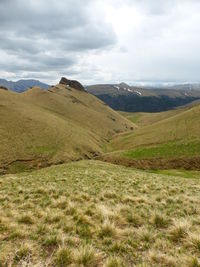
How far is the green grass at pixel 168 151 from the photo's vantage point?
61781 millimetres

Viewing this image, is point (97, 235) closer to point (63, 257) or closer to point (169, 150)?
point (63, 257)

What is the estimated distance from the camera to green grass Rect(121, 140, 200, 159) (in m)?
61.8

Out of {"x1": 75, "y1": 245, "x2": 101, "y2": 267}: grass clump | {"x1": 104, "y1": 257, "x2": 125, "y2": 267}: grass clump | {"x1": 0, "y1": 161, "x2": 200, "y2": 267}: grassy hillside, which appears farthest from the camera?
{"x1": 0, "y1": 161, "x2": 200, "y2": 267}: grassy hillside

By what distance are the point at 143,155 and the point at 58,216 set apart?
6067cm

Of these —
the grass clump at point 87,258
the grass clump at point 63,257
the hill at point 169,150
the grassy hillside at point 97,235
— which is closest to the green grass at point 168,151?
the hill at point 169,150

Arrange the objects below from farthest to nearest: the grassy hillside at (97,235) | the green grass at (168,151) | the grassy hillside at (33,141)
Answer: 1. the green grass at (168,151)
2. the grassy hillside at (33,141)
3. the grassy hillside at (97,235)

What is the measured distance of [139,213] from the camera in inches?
389

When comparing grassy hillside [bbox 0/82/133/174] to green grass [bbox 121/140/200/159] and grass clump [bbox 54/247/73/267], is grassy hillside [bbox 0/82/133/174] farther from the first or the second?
grass clump [bbox 54/247/73/267]

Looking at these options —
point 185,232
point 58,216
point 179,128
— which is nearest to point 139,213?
point 185,232

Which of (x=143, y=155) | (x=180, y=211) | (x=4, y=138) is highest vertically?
(x=180, y=211)

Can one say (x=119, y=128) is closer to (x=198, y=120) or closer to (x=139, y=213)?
(x=198, y=120)

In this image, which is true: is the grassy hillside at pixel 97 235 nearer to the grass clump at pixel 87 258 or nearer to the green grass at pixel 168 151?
the grass clump at pixel 87 258

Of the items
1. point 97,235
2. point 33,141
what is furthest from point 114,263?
point 33,141

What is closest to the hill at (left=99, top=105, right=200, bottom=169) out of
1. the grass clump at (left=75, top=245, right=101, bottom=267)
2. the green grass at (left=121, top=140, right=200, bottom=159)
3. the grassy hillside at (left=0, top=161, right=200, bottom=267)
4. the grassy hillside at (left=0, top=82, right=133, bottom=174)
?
the green grass at (left=121, top=140, right=200, bottom=159)
